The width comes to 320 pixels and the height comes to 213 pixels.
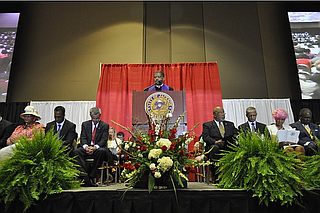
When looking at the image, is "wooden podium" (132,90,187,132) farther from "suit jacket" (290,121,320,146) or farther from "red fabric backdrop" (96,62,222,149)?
"red fabric backdrop" (96,62,222,149)

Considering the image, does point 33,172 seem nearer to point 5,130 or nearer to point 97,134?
point 97,134

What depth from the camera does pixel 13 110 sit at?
22.7 ft

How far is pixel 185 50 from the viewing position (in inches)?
292

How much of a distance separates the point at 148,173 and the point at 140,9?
241 inches

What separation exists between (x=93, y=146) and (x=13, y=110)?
13.3 feet

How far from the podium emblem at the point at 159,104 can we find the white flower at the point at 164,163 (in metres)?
1.49

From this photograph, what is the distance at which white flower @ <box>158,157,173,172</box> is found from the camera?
2.47m

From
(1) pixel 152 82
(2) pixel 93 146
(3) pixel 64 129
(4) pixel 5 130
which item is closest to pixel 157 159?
(2) pixel 93 146

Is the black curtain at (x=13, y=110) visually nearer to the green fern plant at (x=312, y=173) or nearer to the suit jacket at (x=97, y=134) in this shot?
the suit jacket at (x=97, y=134)

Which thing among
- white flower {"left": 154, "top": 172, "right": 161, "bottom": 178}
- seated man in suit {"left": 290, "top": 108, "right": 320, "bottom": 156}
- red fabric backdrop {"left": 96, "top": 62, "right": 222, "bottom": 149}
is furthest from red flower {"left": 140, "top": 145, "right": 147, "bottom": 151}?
red fabric backdrop {"left": 96, "top": 62, "right": 222, "bottom": 149}

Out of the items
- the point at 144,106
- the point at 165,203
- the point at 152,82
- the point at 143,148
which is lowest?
the point at 165,203

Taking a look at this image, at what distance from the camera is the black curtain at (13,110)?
22.5ft

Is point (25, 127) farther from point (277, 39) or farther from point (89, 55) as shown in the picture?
point (277, 39)

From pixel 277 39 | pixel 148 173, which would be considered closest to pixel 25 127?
pixel 148 173
